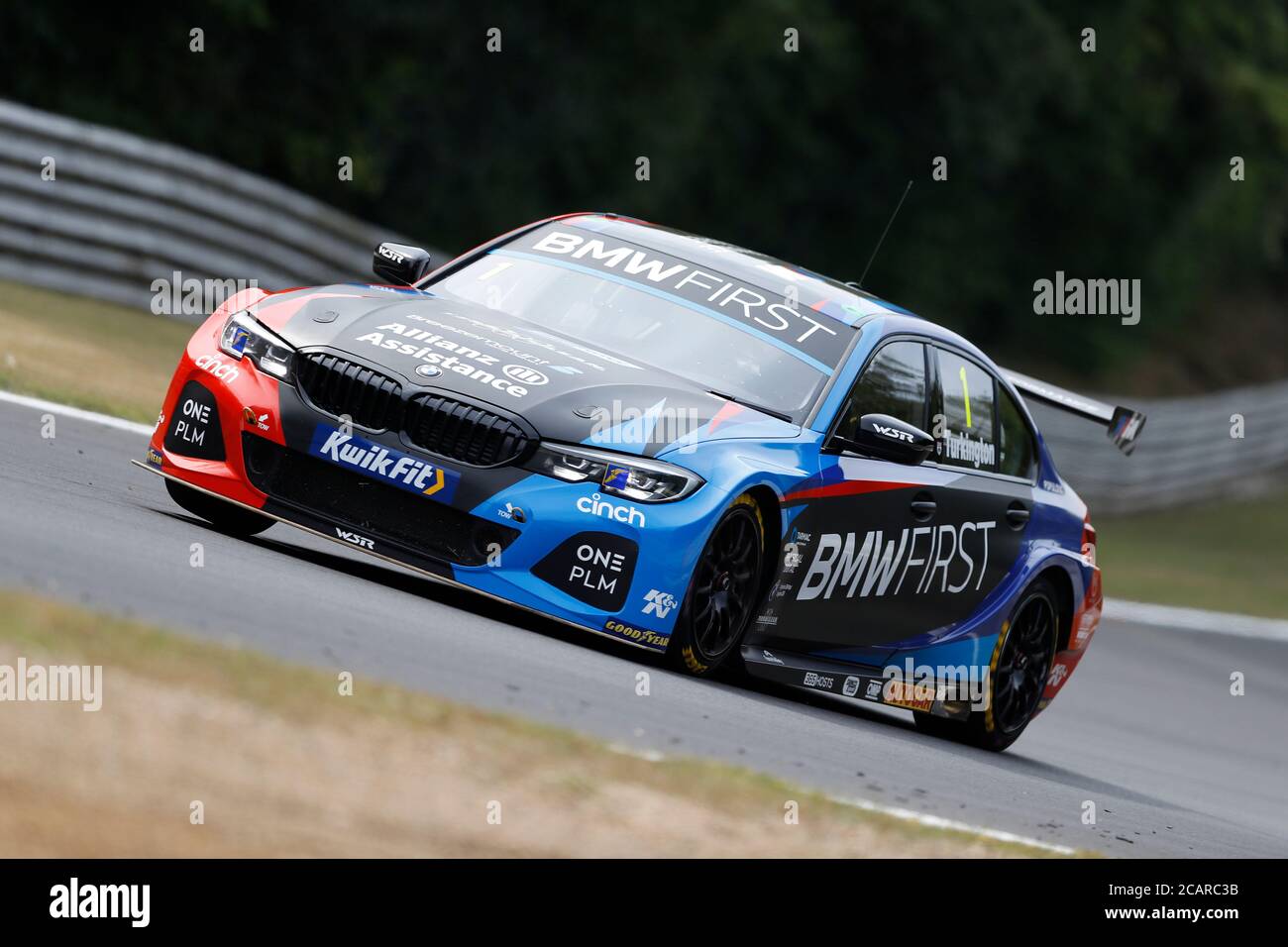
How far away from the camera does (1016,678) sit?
981 centimetres

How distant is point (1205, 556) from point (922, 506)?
16.9m

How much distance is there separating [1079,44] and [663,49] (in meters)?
9.38

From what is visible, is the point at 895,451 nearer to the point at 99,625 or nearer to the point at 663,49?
the point at 99,625

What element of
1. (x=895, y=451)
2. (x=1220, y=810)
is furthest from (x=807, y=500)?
(x=1220, y=810)

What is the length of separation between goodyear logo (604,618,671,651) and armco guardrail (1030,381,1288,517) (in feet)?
54.3

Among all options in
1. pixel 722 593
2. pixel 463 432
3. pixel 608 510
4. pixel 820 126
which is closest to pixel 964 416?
pixel 722 593

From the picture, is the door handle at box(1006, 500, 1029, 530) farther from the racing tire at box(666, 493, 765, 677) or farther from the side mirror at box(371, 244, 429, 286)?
the side mirror at box(371, 244, 429, 286)

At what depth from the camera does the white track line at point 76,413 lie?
1089 centimetres

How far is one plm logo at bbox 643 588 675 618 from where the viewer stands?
23.8ft

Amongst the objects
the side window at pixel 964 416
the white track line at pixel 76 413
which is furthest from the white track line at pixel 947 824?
the white track line at pixel 76 413

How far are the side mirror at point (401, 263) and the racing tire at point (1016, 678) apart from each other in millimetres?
3024

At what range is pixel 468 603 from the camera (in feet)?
27.0

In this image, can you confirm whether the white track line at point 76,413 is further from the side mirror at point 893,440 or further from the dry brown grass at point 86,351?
the side mirror at point 893,440

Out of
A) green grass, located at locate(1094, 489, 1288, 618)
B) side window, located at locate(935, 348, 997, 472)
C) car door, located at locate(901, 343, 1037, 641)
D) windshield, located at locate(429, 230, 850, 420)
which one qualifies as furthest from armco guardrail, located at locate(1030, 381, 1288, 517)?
windshield, located at locate(429, 230, 850, 420)
